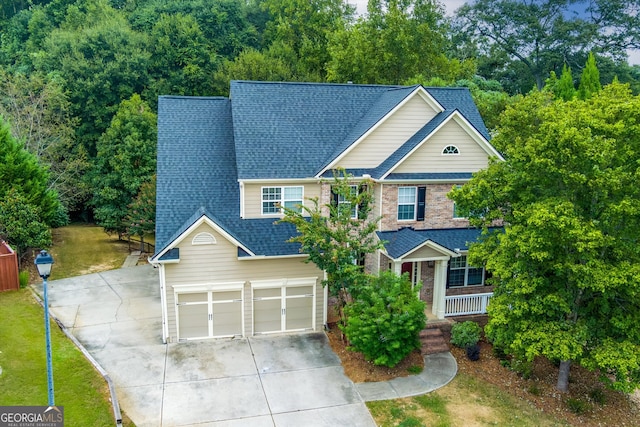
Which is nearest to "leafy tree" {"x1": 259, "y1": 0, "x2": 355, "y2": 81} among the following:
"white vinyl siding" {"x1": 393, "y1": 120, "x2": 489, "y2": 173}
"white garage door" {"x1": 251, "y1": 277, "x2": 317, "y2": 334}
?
"white vinyl siding" {"x1": 393, "y1": 120, "x2": 489, "y2": 173}

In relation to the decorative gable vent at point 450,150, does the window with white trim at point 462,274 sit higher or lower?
lower

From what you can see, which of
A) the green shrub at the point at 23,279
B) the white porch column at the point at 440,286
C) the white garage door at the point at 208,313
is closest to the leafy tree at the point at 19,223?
the green shrub at the point at 23,279

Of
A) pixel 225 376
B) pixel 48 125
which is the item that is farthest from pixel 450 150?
A: pixel 48 125

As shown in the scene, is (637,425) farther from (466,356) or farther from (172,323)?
(172,323)

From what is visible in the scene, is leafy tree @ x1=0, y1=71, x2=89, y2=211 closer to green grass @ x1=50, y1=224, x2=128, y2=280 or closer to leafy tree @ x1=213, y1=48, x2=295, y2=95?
green grass @ x1=50, y1=224, x2=128, y2=280

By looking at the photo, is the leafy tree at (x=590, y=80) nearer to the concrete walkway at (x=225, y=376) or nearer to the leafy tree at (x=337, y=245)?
the leafy tree at (x=337, y=245)

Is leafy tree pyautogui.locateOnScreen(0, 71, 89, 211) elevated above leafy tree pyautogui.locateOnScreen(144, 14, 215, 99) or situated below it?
below

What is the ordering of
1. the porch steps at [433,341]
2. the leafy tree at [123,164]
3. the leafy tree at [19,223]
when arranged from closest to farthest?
1. the porch steps at [433,341]
2. the leafy tree at [19,223]
3. the leafy tree at [123,164]
